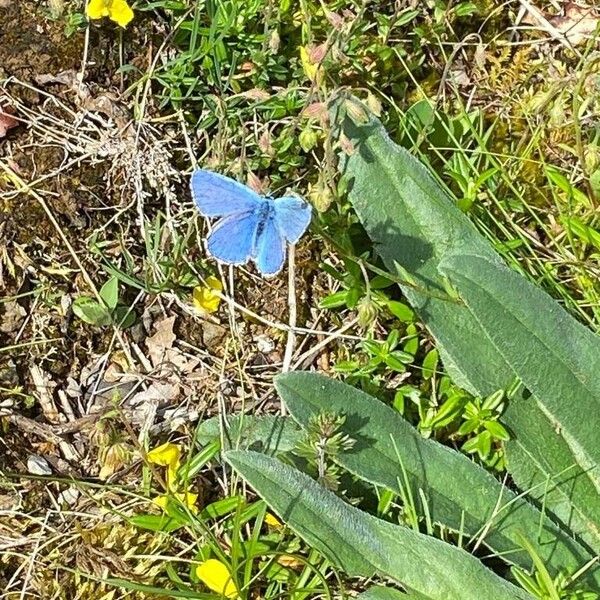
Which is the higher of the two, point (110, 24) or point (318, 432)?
point (110, 24)

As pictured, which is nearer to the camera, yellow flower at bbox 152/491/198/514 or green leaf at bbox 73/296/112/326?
yellow flower at bbox 152/491/198/514

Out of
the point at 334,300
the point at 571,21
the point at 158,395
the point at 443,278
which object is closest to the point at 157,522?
the point at 158,395

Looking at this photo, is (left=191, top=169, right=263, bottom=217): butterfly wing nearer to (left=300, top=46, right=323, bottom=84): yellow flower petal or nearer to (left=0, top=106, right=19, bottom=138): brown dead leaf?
(left=300, top=46, right=323, bottom=84): yellow flower petal

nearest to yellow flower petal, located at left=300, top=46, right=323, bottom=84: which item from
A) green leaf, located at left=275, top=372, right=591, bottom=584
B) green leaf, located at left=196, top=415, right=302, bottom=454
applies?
green leaf, located at left=275, top=372, right=591, bottom=584

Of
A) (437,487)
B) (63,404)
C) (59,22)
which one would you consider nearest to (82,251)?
(63,404)

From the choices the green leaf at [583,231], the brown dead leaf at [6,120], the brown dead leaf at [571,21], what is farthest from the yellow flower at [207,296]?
the brown dead leaf at [571,21]

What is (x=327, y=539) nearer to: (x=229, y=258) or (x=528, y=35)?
(x=229, y=258)

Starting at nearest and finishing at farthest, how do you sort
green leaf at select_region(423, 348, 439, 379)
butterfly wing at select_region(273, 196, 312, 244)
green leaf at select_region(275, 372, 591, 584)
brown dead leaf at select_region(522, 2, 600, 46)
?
butterfly wing at select_region(273, 196, 312, 244)
green leaf at select_region(275, 372, 591, 584)
green leaf at select_region(423, 348, 439, 379)
brown dead leaf at select_region(522, 2, 600, 46)
